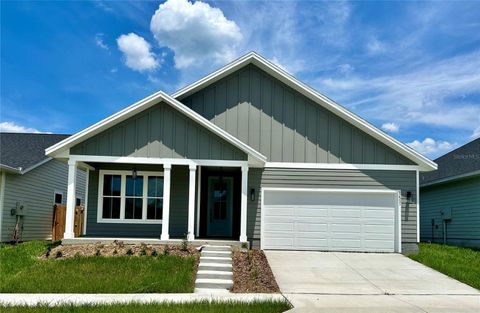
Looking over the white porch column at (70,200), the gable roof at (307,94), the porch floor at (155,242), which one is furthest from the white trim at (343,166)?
the white porch column at (70,200)

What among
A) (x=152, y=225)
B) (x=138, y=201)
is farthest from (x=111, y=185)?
(x=152, y=225)

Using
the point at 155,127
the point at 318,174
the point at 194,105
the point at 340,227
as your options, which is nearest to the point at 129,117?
the point at 155,127

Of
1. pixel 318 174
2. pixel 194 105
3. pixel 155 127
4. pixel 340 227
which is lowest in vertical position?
pixel 340 227

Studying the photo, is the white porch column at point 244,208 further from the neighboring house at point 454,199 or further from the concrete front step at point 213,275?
the neighboring house at point 454,199

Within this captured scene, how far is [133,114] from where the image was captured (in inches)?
564

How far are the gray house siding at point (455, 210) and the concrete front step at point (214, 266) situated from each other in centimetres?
1046

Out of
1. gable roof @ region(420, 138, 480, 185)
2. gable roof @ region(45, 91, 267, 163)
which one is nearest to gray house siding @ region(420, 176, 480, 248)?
gable roof @ region(420, 138, 480, 185)

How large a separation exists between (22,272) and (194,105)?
7332 mm

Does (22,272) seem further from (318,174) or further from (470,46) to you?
(470,46)

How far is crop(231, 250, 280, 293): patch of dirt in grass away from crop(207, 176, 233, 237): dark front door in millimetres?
2579

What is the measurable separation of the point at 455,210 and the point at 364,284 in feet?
33.6

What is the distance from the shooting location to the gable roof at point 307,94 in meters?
15.7

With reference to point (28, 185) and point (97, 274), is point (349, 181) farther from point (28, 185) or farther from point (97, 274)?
point (28, 185)

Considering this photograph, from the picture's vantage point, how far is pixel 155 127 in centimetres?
1441
